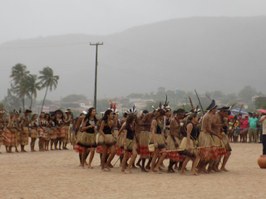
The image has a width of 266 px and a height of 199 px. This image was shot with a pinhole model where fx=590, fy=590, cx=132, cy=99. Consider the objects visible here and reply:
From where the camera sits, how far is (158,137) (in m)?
15.2

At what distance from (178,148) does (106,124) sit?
2140 mm

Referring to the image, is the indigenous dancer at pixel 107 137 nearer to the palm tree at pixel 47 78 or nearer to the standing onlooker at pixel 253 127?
the standing onlooker at pixel 253 127

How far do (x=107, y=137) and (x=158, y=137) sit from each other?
1.50 metres

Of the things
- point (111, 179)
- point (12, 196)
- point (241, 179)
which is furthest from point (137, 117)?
point (12, 196)

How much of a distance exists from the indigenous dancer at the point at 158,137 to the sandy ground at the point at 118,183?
1.78 ft

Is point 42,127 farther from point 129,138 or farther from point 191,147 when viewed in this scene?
point 191,147

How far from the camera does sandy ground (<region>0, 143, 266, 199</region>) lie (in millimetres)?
10914

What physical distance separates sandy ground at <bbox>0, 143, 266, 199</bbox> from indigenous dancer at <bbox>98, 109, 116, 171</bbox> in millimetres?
366

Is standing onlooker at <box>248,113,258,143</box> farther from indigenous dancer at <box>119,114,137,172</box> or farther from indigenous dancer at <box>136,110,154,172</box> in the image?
indigenous dancer at <box>119,114,137,172</box>

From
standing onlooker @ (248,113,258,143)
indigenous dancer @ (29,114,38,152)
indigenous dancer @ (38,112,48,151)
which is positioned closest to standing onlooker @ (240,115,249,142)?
standing onlooker @ (248,113,258,143)

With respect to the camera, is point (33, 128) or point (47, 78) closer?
point (33, 128)

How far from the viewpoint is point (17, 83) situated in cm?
9656

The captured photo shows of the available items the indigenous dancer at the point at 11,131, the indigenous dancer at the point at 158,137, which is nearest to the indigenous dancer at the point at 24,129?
the indigenous dancer at the point at 11,131

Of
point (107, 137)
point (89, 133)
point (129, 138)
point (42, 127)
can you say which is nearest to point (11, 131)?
point (42, 127)
